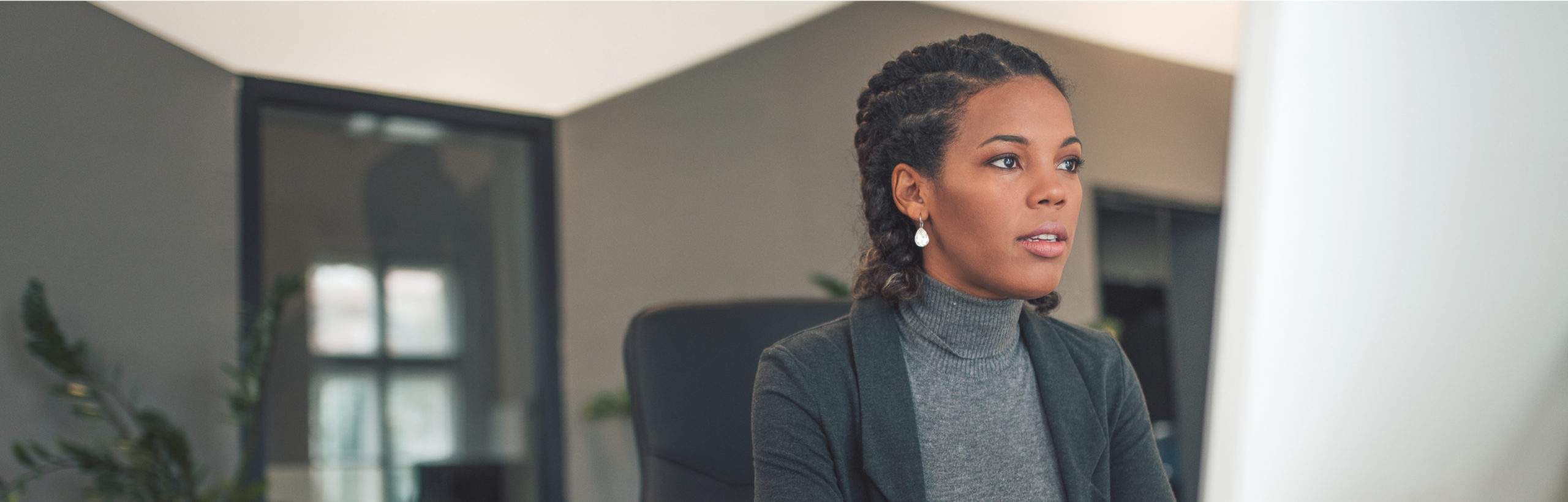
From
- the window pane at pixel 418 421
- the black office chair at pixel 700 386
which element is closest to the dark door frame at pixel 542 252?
the window pane at pixel 418 421

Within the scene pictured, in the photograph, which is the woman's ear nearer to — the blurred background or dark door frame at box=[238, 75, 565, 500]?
the blurred background

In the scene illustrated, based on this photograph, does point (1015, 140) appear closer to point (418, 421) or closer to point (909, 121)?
point (909, 121)

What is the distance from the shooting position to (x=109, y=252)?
132 inches

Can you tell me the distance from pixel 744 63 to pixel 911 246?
3712mm

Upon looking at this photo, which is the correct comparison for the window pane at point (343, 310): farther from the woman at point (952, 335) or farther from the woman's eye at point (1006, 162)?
the woman's eye at point (1006, 162)

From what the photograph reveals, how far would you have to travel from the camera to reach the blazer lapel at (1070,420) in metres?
1.06

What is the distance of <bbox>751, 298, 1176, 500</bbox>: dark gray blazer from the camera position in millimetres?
1041

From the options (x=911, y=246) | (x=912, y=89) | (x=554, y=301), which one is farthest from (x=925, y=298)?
(x=554, y=301)

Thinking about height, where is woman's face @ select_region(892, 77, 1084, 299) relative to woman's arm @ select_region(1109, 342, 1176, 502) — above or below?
above

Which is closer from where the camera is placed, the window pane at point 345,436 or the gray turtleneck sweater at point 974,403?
the gray turtleneck sweater at point 974,403

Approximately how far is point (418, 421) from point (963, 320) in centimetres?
357

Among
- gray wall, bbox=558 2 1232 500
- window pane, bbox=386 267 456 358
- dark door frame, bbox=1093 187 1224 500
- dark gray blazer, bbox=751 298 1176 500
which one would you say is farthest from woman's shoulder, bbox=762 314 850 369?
dark door frame, bbox=1093 187 1224 500

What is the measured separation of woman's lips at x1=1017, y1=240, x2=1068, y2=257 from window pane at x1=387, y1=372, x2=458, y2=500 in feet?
12.0

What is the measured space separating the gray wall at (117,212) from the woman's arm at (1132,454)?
2.90 metres
